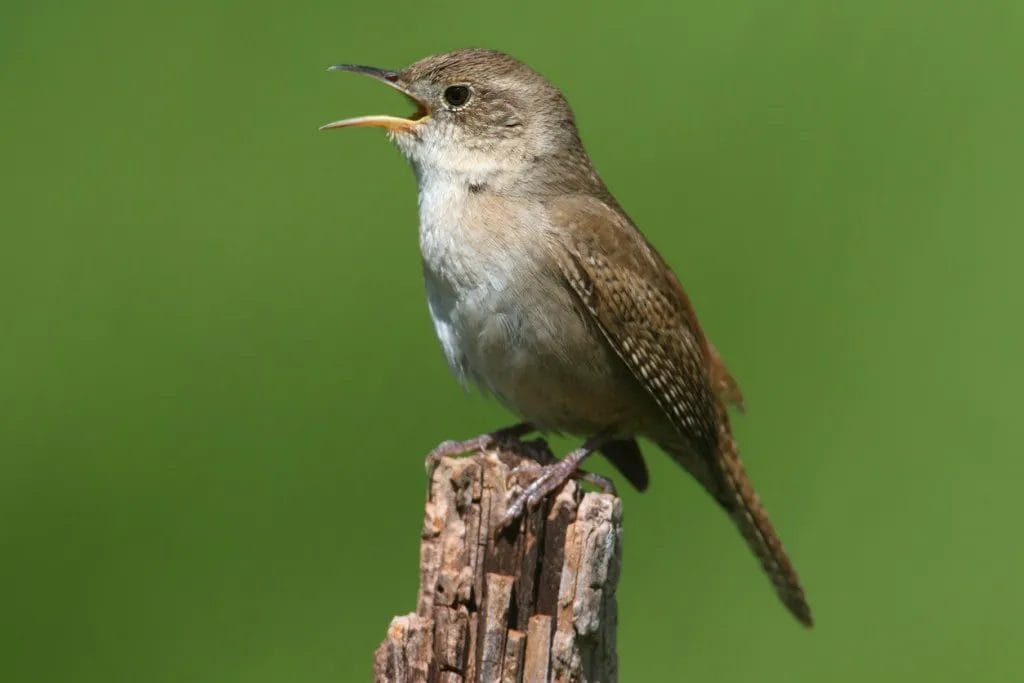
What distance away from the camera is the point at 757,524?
5664 mm

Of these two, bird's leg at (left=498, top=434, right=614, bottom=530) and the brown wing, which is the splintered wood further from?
the brown wing

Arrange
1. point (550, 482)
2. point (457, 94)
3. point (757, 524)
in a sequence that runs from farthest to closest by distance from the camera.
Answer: point (757, 524) < point (457, 94) < point (550, 482)

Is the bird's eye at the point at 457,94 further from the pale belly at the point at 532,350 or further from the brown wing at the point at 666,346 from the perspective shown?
the pale belly at the point at 532,350

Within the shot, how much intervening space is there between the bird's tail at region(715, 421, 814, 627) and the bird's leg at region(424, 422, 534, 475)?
2.15 feet

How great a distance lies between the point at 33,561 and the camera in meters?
6.41

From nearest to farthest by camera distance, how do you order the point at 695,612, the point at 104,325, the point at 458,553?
1. the point at 458,553
2. the point at 695,612
3. the point at 104,325

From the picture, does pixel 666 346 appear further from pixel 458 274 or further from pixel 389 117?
pixel 389 117

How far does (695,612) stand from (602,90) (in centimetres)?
246

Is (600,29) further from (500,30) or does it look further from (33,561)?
(33,561)

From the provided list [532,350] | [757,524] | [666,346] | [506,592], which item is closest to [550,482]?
[506,592]

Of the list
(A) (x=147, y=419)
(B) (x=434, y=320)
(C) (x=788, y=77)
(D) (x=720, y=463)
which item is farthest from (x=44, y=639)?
(C) (x=788, y=77)

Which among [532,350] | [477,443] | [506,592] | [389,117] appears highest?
[389,117]

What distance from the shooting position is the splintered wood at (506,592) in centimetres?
395

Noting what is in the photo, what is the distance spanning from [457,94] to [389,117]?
0.24 m
